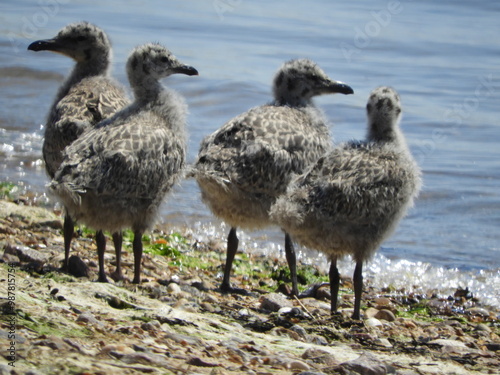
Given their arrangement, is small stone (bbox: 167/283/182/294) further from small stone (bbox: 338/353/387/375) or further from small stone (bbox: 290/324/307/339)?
small stone (bbox: 338/353/387/375)

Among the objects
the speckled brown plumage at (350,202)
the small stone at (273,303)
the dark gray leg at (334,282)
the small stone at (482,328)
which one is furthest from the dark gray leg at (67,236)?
the small stone at (482,328)

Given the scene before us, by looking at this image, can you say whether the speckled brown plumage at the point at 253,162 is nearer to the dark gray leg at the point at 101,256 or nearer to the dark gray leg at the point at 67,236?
the dark gray leg at the point at 101,256

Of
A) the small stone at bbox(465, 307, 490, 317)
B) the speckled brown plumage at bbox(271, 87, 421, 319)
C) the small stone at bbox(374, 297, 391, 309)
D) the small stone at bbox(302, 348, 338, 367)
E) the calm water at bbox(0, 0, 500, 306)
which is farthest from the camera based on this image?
the calm water at bbox(0, 0, 500, 306)

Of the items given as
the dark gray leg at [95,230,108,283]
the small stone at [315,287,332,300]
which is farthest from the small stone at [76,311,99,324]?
the small stone at [315,287,332,300]

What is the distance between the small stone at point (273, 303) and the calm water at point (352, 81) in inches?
93.2

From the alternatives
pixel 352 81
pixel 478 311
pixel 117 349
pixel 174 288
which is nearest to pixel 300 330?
pixel 174 288

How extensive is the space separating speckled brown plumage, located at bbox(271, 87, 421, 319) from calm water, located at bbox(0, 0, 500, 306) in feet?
8.02

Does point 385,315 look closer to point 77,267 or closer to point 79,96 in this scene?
point 77,267

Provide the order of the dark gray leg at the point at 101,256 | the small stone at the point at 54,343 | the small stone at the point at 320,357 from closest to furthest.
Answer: the small stone at the point at 54,343 < the small stone at the point at 320,357 < the dark gray leg at the point at 101,256

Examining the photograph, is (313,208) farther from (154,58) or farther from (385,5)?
(385,5)

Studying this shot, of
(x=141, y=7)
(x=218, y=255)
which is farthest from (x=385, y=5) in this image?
(x=218, y=255)

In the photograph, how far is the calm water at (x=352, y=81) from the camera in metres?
10.9

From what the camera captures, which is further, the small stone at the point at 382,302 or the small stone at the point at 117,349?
the small stone at the point at 382,302

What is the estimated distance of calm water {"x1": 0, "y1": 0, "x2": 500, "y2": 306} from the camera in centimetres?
1086
